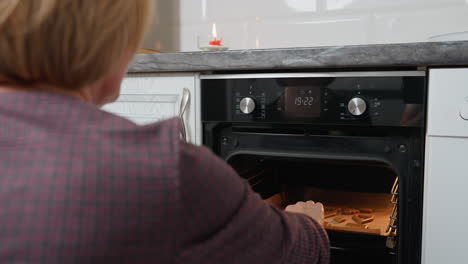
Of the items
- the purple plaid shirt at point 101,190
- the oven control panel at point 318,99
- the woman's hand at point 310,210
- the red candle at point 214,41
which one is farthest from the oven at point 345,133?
the purple plaid shirt at point 101,190

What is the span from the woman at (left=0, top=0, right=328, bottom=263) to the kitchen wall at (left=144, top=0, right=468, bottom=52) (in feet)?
3.89

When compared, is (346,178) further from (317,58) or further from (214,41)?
(214,41)

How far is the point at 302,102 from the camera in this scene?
0.99 m

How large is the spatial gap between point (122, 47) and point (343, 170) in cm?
88

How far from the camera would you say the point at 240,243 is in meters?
0.48

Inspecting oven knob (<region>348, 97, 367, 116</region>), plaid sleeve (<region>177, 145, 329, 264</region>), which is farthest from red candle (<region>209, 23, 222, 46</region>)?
plaid sleeve (<region>177, 145, 329, 264</region>)

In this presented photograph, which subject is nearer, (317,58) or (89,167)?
(89,167)

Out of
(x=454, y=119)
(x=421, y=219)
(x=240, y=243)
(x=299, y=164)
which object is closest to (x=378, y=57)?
(x=454, y=119)

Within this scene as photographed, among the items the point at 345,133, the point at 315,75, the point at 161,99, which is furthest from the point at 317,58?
the point at 161,99

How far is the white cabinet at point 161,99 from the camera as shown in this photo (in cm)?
110

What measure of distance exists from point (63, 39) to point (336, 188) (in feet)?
3.14

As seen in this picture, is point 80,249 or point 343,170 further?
point 343,170

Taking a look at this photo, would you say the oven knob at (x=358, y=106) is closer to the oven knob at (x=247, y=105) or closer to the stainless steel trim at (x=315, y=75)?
the stainless steel trim at (x=315, y=75)

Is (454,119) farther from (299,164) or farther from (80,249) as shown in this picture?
(80,249)
